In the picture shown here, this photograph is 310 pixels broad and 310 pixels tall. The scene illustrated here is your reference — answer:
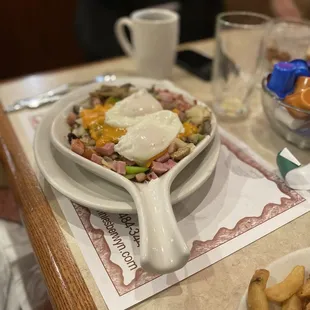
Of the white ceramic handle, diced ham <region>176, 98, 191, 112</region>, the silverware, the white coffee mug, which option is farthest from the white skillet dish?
the white coffee mug

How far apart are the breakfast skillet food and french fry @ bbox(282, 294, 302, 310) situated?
23 centimetres

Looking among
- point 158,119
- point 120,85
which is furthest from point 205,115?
point 120,85

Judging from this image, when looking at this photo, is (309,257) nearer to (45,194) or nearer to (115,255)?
(115,255)

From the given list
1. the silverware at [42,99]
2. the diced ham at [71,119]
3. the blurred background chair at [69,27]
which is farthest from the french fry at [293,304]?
the blurred background chair at [69,27]

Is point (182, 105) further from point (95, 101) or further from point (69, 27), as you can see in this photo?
point (69, 27)

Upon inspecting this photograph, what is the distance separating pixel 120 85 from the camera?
794mm

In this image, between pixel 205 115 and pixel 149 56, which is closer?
pixel 205 115

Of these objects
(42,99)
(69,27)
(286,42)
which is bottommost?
(69,27)

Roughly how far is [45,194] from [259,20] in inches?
24.3

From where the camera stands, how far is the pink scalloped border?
481 millimetres

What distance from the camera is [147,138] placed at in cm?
58

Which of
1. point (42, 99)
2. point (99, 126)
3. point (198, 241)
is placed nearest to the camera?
point (198, 241)

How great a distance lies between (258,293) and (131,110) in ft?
1.20

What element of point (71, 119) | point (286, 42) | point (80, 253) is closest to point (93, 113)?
point (71, 119)
